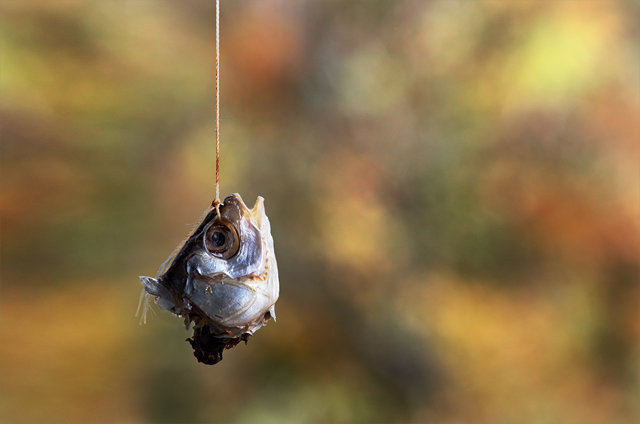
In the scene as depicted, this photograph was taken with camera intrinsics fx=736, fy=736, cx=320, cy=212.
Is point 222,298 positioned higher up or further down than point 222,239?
further down

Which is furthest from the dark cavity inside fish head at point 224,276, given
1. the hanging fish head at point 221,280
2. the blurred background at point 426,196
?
the blurred background at point 426,196

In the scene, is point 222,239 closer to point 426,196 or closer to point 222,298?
point 222,298

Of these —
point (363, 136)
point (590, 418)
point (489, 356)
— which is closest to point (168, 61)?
point (363, 136)

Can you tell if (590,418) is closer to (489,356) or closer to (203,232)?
(489,356)

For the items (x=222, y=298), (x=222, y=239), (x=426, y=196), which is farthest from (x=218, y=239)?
(x=426, y=196)

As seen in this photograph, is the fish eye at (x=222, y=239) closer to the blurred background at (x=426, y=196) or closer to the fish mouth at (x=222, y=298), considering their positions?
the fish mouth at (x=222, y=298)

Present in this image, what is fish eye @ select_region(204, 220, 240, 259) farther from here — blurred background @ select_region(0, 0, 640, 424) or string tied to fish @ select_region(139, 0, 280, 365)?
blurred background @ select_region(0, 0, 640, 424)

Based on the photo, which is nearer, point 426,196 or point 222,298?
point 222,298

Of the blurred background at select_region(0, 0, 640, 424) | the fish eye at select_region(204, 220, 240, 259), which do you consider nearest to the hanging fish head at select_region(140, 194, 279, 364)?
the fish eye at select_region(204, 220, 240, 259)
